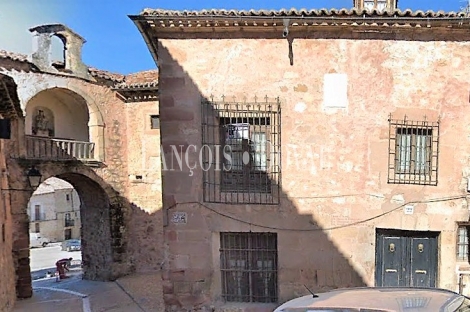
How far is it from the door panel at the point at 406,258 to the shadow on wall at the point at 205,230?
1.84 ft

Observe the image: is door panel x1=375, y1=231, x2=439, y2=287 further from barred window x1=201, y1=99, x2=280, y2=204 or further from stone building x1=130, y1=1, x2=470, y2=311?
barred window x1=201, y1=99, x2=280, y2=204

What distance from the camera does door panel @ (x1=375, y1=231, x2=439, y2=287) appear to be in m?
7.11

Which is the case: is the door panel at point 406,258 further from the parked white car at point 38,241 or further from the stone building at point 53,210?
the parked white car at point 38,241

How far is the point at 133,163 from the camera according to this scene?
51.4 feet

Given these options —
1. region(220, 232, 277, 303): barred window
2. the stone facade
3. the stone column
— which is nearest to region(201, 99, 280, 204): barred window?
region(220, 232, 277, 303): barred window

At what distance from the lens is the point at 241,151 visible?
7461 mm

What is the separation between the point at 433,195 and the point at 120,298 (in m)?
10.2

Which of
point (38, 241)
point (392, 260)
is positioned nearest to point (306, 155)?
point (392, 260)

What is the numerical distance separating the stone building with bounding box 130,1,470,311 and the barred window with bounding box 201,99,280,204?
0.02 meters

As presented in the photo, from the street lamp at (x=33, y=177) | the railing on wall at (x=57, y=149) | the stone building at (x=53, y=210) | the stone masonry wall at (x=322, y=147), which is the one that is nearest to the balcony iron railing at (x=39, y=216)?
the stone building at (x=53, y=210)

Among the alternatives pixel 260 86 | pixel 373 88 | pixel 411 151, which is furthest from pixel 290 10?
pixel 411 151

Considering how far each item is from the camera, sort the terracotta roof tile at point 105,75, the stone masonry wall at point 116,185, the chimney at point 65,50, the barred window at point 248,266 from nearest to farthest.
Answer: the barred window at point 248,266
the chimney at point 65,50
the stone masonry wall at point 116,185
the terracotta roof tile at point 105,75

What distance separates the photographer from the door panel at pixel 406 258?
7.11m

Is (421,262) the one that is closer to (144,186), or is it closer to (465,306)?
(465,306)
